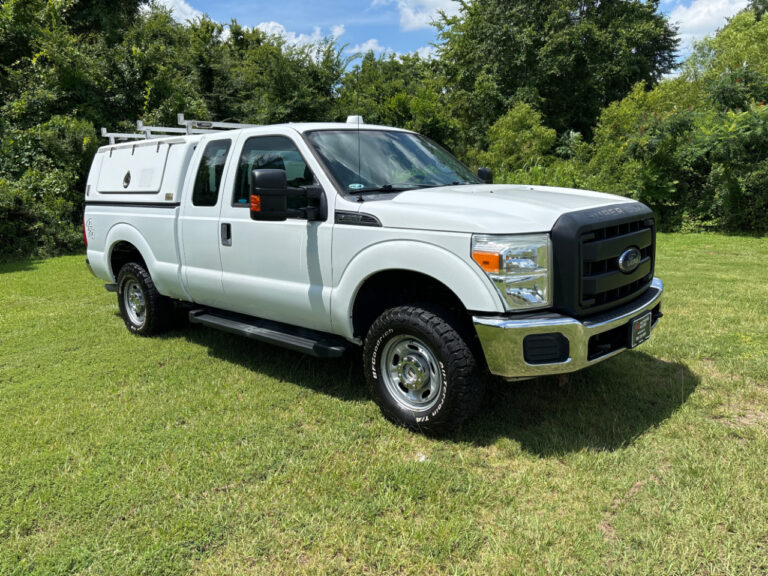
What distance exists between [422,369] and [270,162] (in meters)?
2.10

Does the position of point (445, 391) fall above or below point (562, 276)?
below

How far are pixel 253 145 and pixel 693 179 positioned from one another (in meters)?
15.1

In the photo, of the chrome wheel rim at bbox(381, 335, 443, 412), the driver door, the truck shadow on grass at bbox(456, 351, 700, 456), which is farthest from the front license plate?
the driver door

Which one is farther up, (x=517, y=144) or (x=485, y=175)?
(x=517, y=144)

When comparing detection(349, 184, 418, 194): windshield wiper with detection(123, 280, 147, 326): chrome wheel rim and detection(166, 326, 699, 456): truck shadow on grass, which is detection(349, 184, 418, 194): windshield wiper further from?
detection(123, 280, 147, 326): chrome wheel rim

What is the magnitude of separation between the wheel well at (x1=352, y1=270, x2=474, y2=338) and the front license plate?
102 cm

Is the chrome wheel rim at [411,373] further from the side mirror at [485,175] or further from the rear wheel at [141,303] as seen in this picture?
the rear wheel at [141,303]

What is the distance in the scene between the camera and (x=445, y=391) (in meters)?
3.47

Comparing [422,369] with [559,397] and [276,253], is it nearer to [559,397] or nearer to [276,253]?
[559,397]

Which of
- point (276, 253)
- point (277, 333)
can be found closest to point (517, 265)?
point (276, 253)

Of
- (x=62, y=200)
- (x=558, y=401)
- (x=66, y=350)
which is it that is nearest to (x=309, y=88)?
(x=62, y=200)

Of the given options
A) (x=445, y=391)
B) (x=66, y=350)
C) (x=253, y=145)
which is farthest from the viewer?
(x=66, y=350)

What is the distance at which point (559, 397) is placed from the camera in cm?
425

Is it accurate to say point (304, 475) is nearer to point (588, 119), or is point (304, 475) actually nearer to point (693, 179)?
point (693, 179)
